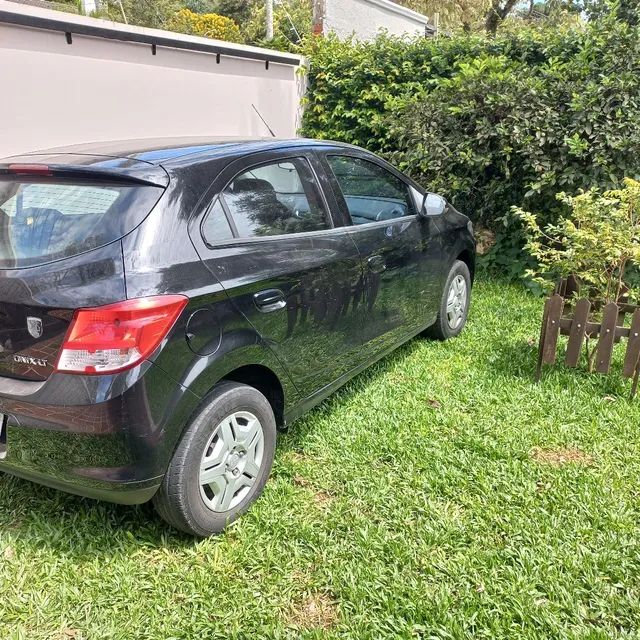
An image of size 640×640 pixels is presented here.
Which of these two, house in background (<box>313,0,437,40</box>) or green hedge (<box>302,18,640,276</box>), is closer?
green hedge (<box>302,18,640,276</box>)

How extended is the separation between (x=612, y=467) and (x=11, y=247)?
307 centimetres

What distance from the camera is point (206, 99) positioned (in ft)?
23.2

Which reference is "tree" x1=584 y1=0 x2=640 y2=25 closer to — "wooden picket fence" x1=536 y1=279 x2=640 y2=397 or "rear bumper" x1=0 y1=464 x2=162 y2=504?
"wooden picket fence" x1=536 y1=279 x2=640 y2=397

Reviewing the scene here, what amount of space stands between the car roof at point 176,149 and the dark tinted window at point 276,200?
0.43 feet

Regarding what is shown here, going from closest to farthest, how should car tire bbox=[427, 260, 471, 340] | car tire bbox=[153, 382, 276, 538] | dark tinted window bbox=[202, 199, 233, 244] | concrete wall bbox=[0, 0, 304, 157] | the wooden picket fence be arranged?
car tire bbox=[153, 382, 276, 538] → dark tinted window bbox=[202, 199, 233, 244] → the wooden picket fence → car tire bbox=[427, 260, 471, 340] → concrete wall bbox=[0, 0, 304, 157]

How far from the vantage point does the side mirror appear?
13.4 feet

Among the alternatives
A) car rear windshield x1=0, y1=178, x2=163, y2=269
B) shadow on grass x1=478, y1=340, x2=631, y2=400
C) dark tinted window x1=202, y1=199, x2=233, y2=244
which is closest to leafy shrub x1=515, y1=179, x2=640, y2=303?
shadow on grass x1=478, y1=340, x2=631, y2=400

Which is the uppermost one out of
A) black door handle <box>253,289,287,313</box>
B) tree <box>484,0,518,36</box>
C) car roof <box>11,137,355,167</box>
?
tree <box>484,0,518,36</box>

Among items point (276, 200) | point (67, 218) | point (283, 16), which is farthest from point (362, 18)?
point (67, 218)

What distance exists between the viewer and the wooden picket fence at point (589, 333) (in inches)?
145

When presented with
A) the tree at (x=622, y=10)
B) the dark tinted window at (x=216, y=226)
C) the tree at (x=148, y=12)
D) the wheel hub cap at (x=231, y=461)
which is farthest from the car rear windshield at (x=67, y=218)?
the tree at (x=148, y=12)

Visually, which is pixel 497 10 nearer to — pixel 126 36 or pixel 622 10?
pixel 622 10

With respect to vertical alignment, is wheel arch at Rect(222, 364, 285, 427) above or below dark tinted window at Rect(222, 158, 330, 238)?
below

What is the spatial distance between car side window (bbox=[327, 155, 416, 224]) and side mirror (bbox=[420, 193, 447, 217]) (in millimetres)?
80
